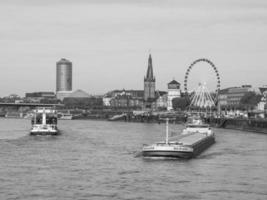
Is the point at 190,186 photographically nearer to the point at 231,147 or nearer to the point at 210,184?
the point at 210,184

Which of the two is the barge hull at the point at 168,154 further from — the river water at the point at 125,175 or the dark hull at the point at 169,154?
the river water at the point at 125,175

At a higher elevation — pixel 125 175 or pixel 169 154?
pixel 169 154

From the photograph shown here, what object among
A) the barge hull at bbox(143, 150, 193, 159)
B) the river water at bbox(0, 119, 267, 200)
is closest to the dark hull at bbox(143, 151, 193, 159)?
the barge hull at bbox(143, 150, 193, 159)

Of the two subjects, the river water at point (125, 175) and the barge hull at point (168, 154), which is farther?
the barge hull at point (168, 154)

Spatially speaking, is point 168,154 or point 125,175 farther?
A: point 168,154

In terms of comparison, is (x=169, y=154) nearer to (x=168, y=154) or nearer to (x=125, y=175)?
(x=168, y=154)

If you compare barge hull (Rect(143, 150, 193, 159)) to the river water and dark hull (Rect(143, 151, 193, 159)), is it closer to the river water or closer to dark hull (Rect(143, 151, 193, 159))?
dark hull (Rect(143, 151, 193, 159))

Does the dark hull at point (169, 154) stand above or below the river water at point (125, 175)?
above

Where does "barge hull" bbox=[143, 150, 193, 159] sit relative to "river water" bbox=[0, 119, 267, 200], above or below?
above

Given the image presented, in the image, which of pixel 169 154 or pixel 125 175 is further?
pixel 169 154

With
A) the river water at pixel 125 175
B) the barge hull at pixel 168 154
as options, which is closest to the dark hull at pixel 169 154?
the barge hull at pixel 168 154

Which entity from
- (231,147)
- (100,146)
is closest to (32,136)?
(100,146)

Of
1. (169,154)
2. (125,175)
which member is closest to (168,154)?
(169,154)

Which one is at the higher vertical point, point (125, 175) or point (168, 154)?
point (168, 154)
